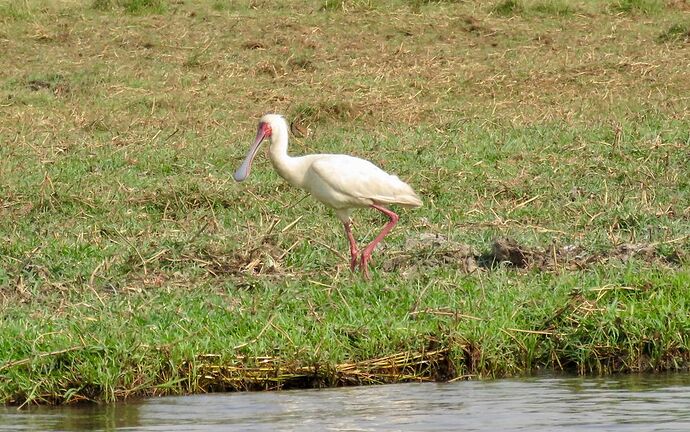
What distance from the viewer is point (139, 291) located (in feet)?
26.6

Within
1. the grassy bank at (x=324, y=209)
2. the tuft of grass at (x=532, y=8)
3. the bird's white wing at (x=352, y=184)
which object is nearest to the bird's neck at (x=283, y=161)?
the bird's white wing at (x=352, y=184)

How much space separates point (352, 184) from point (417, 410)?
289 centimetres

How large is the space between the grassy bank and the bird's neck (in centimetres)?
37

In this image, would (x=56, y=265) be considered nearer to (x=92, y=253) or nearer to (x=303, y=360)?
(x=92, y=253)

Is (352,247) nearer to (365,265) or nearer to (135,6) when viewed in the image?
(365,265)

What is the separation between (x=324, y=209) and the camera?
10891mm

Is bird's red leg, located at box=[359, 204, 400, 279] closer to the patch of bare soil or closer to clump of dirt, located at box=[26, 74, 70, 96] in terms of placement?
the patch of bare soil

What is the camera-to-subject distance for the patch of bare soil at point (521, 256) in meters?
8.55

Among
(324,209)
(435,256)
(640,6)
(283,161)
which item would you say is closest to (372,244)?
(435,256)

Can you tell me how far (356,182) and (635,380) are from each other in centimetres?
262

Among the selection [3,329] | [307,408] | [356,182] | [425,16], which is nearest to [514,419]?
[307,408]

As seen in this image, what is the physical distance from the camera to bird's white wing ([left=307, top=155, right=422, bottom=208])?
29.8ft

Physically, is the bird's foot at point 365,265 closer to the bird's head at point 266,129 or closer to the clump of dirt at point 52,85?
the bird's head at point 266,129

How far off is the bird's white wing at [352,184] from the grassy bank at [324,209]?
13.1 inches
